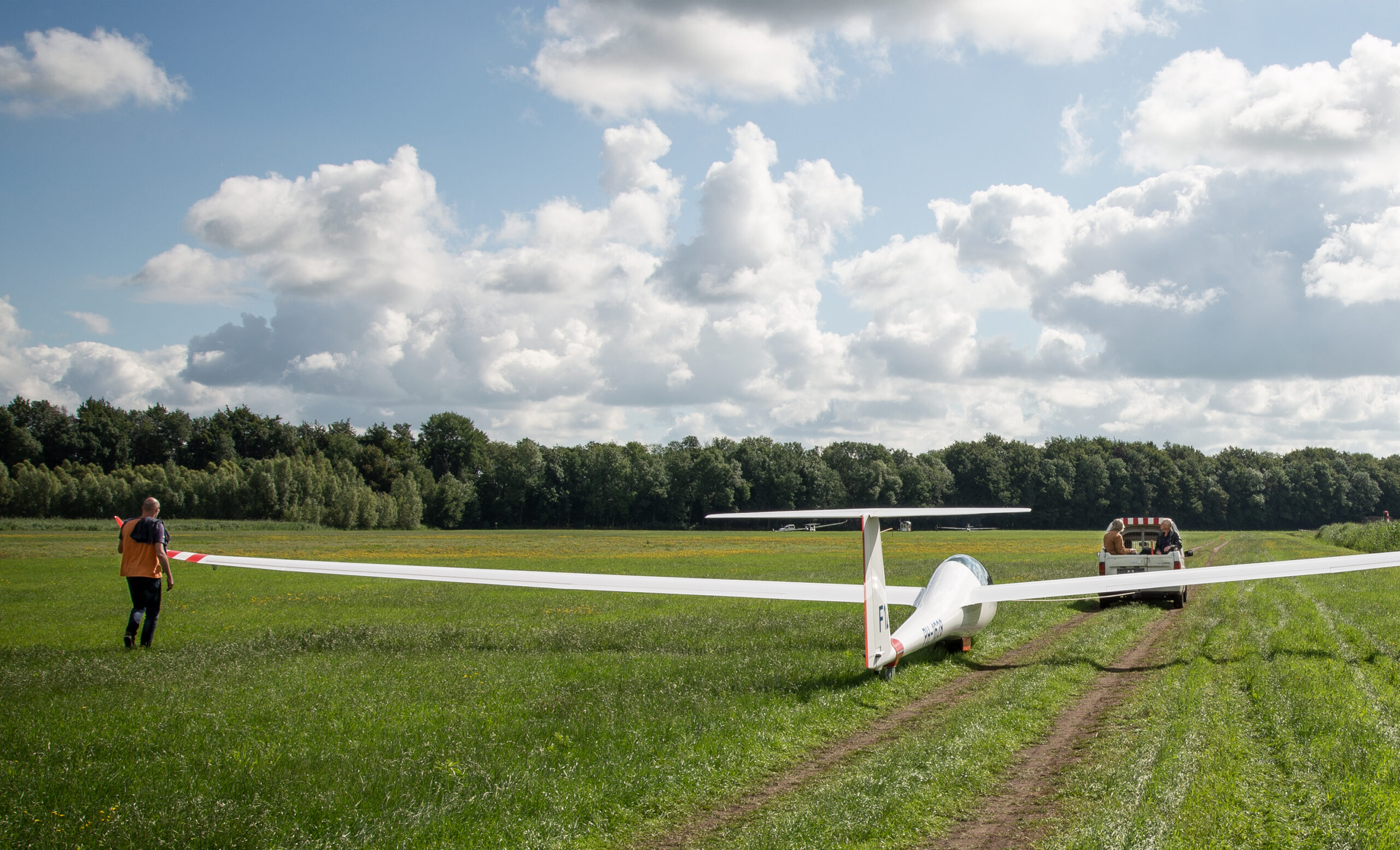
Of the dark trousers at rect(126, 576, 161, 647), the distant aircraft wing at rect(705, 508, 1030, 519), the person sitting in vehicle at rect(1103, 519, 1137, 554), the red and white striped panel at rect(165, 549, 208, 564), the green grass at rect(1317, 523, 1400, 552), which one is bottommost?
the green grass at rect(1317, 523, 1400, 552)

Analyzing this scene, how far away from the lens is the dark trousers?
1085 cm

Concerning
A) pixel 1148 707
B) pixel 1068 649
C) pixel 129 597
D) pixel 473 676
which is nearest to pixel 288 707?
pixel 473 676

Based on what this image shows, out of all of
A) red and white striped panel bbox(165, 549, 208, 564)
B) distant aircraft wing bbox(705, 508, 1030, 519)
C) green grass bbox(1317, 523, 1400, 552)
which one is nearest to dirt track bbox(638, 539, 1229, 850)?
distant aircraft wing bbox(705, 508, 1030, 519)

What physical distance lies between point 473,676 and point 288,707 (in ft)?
7.23

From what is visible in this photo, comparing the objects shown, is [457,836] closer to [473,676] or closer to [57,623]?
[473,676]

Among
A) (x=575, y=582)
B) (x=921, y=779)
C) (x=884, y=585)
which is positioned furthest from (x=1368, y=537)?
(x=921, y=779)

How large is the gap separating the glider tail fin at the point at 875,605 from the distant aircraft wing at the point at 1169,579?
8.67ft

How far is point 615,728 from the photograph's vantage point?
24.1 feet

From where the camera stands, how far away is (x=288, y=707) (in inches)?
317

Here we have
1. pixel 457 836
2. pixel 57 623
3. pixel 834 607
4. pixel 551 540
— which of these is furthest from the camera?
pixel 551 540

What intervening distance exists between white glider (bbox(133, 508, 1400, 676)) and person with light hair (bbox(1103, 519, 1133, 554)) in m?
3.89

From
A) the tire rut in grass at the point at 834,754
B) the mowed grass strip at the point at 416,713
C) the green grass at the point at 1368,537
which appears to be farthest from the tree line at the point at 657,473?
the tire rut in grass at the point at 834,754

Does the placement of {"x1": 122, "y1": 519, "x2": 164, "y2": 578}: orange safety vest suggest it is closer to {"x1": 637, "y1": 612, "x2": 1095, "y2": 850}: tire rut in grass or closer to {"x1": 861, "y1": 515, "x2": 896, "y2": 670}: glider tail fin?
{"x1": 637, "y1": 612, "x2": 1095, "y2": 850}: tire rut in grass

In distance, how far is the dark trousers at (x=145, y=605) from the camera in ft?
35.6
